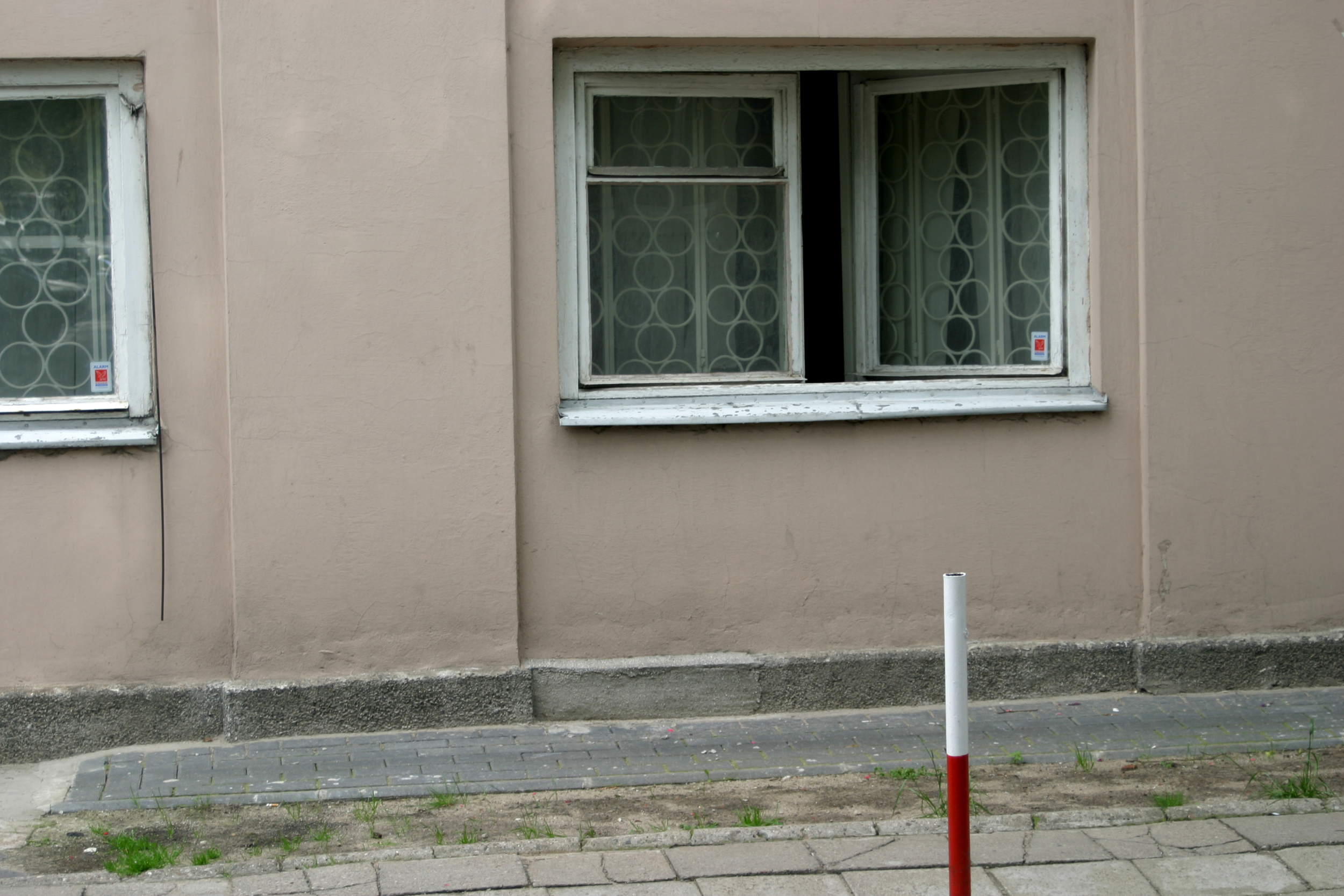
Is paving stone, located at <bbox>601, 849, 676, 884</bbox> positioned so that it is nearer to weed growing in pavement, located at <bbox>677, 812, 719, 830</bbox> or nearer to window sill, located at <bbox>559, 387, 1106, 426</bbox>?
weed growing in pavement, located at <bbox>677, 812, 719, 830</bbox>

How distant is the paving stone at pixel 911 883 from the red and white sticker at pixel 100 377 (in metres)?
4.08

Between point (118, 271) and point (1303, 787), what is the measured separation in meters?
5.43

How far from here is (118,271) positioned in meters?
6.50

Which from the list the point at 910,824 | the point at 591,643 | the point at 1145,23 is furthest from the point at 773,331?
the point at 910,824

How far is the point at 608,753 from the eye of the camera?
20.0 feet

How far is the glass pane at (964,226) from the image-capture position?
7215 millimetres

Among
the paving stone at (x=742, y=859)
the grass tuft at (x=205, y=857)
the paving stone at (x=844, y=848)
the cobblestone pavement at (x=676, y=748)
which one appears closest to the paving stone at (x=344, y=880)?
the grass tuft at (x=205, y=857)

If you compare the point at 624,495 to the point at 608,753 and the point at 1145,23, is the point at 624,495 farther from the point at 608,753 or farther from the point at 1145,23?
the point at 1145,23

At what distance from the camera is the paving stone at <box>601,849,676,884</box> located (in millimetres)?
4570

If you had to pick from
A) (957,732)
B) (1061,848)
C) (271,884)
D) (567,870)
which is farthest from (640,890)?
(1061,848)

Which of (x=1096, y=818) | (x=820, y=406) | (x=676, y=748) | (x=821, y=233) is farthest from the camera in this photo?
(x=821, y=233)

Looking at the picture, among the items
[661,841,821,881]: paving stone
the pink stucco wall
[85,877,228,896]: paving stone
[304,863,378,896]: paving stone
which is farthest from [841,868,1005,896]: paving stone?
the pink stucco wall

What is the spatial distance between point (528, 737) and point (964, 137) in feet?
12.3

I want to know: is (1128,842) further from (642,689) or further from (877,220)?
(877,220)
